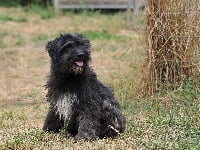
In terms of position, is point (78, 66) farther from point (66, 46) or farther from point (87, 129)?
point (87, 129)

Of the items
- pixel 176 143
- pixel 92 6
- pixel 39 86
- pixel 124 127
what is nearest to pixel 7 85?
pixel 39 86

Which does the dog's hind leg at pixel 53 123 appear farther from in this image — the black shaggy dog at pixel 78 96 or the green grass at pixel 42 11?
the green grass at pixel 42 11

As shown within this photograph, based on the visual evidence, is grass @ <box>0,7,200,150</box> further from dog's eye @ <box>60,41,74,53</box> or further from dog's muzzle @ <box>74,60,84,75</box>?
dog's eye @ <box>60,41,74,53</box>

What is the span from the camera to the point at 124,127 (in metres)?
7.86

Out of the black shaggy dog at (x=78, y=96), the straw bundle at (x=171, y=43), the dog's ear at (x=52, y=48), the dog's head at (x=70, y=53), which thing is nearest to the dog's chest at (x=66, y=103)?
the black shaggy dog at (x=78, y=96)

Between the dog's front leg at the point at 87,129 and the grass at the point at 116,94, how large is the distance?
0.28ft

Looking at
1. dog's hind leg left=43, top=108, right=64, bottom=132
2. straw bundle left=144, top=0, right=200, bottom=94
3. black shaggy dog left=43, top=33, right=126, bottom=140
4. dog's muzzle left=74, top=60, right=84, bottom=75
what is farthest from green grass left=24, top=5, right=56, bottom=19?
dog's muzzle left=74, top=60, right=84, bottom=75

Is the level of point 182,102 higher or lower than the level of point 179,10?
lower

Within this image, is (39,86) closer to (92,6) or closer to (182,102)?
(182,102)

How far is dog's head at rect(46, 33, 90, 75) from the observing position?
7.46m

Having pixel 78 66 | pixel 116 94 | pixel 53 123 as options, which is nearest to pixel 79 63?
pixel 78 66

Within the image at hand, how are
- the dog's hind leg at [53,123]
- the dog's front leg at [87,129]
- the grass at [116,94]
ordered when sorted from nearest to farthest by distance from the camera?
the grass at [116,94] < the dog's front leg at [87,129] < the dog's hind leg at [53,123]

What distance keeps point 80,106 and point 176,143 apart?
1278 millimetres

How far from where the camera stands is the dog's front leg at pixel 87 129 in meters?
7.49
